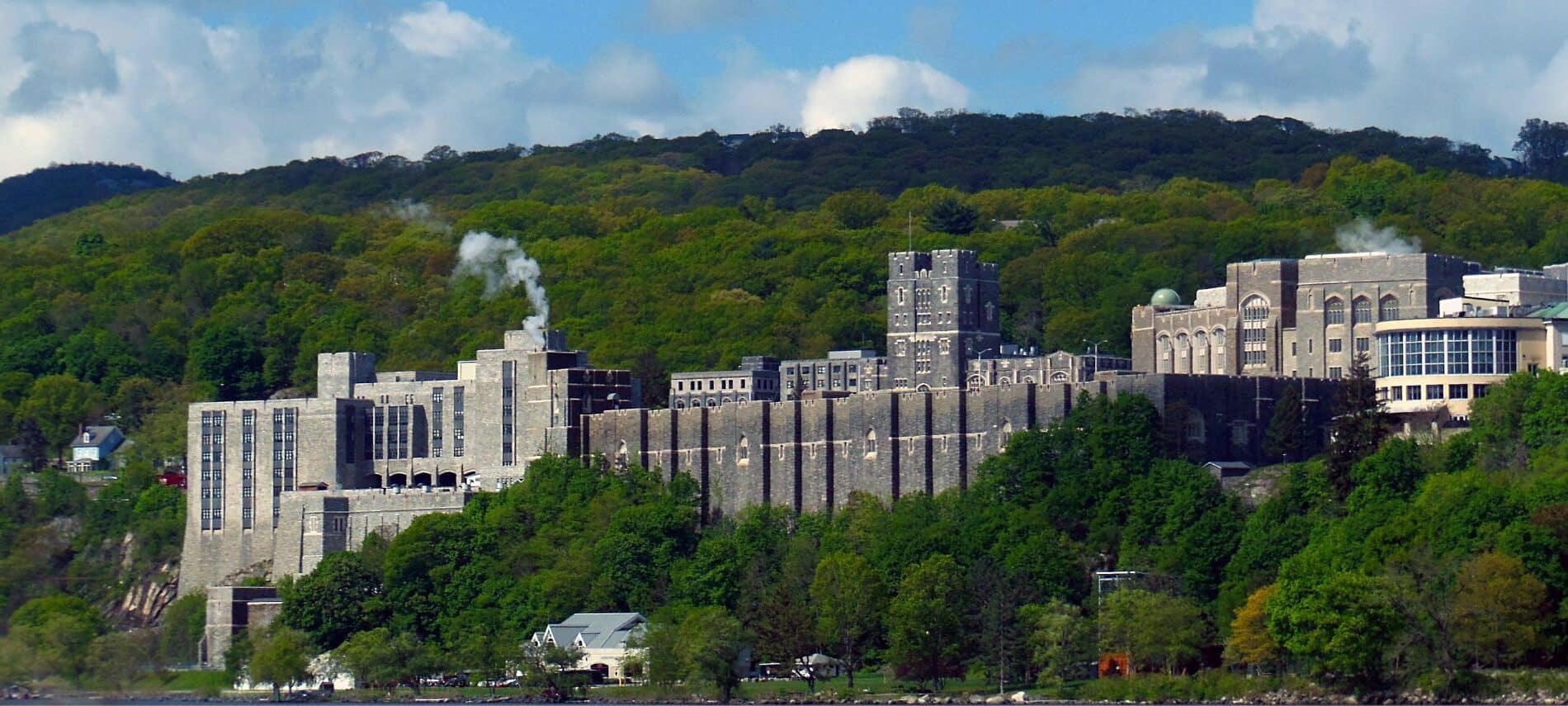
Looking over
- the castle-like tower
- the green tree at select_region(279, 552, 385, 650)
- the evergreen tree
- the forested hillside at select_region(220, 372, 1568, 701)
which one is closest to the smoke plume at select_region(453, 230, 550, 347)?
the castle-like tower

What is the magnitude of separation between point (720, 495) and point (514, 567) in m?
8.66

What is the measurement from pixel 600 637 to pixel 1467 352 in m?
32.1

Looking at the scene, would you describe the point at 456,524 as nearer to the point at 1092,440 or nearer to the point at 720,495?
the point at 720,495

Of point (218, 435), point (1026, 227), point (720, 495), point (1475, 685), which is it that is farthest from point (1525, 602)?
point (1026, 227)

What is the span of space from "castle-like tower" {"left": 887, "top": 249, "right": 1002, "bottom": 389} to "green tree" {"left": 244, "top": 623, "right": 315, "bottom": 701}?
1104 inches

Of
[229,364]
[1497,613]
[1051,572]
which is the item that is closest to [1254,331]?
[1051,572]

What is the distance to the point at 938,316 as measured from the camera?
143 m

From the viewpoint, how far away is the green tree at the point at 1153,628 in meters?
112

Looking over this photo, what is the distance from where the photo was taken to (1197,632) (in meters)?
112

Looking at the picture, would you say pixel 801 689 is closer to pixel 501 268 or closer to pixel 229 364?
pixel 229 364

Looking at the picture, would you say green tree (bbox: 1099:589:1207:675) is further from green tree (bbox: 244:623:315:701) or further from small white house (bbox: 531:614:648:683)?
green tree (bbox: 244:623:315:701)

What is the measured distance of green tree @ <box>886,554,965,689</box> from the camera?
4510 inches

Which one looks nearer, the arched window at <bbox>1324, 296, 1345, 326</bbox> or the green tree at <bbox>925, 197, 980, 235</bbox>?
the arched window at <bbox>1324, 296, 1345, 326</bbox>

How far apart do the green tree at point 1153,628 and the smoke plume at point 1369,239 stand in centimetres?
4323
